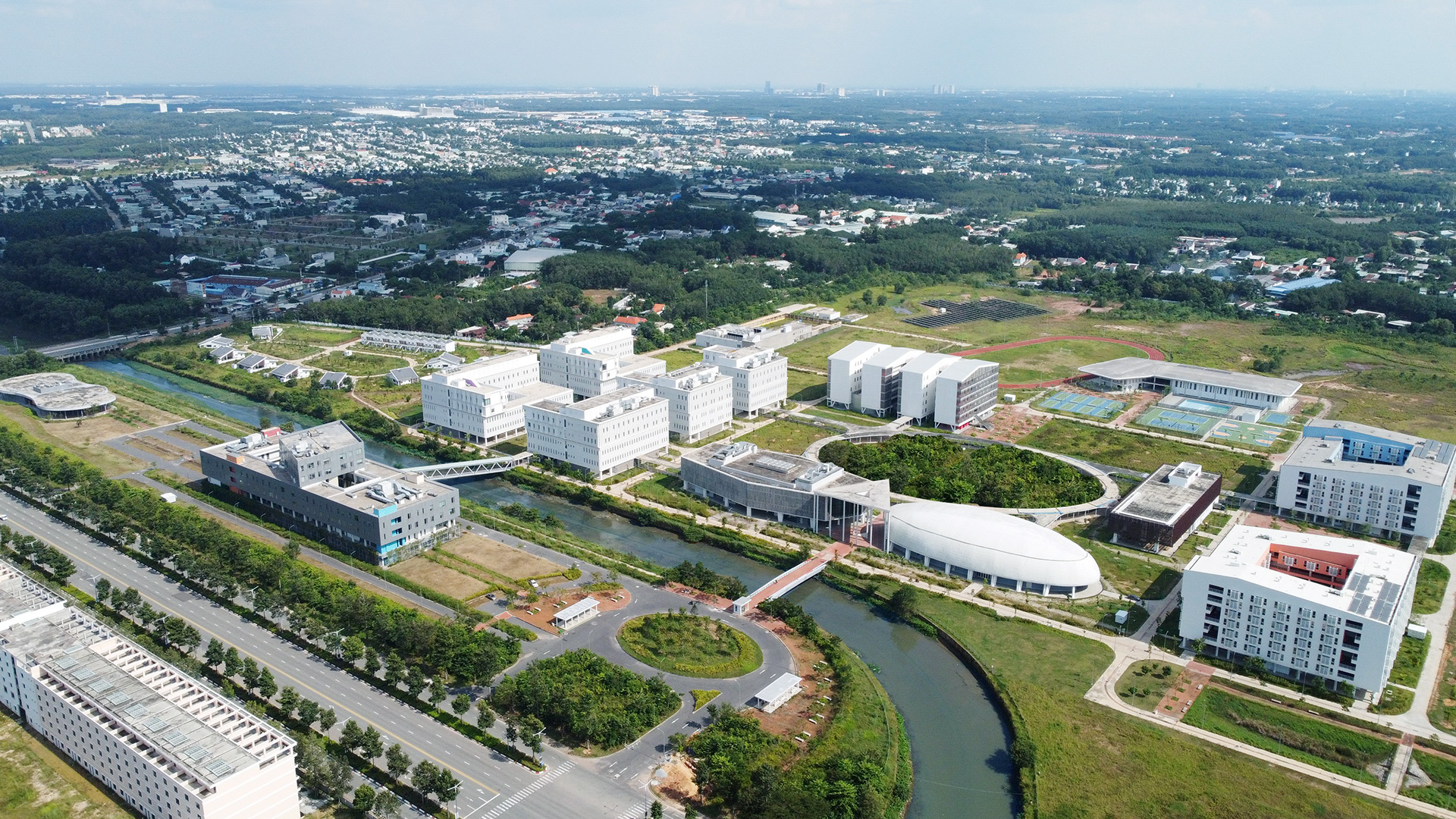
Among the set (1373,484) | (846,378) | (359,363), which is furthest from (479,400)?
(1373,484)

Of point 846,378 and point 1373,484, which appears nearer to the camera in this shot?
point 1373,484

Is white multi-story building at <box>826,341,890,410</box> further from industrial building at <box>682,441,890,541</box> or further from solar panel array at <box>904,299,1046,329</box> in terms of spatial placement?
solar panel array at <box>904,299,1046,329</box>

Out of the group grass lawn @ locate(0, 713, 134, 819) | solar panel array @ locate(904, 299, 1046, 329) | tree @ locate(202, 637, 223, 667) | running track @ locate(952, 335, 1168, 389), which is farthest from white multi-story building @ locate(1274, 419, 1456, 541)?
grass lawn @ locate(0, 713, 134, 819)

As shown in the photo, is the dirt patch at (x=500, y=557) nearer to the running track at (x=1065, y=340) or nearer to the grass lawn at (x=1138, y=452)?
the grass lawn at (x=1138, y=452)

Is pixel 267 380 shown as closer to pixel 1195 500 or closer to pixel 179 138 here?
pixel 1195 500

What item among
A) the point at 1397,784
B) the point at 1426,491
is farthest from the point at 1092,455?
the point at 1397,784

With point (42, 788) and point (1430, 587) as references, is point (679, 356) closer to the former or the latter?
point (1430, 587)
